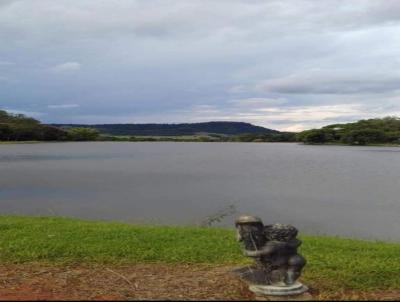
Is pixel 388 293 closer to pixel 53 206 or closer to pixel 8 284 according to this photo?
pixel 8 284

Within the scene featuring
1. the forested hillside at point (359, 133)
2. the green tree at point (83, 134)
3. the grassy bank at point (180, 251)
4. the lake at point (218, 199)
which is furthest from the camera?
the green tree at point (83, 134)

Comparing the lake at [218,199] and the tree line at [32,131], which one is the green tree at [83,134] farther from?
the lake at [218,199]

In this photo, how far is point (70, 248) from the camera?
9102 mm

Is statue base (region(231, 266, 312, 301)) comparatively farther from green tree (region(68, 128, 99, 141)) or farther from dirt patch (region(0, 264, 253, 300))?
green tree (region(68, 128, 99, 141))

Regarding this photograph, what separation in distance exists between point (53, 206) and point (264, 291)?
671 inches

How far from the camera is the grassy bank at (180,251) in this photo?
7449 millimetres

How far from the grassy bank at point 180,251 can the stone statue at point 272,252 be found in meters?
0.84

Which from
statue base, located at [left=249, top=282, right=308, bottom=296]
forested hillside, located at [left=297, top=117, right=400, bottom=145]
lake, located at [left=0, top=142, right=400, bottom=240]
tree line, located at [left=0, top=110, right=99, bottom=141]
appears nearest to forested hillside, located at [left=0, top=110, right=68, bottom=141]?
tree line, located at [left=0, top=110, right=99, bottom=141]

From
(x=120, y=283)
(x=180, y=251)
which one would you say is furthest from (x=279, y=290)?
(x=180, y=251)

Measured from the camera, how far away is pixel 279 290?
19.3ft

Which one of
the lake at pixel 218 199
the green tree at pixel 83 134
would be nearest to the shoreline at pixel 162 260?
the lake at pixel 218 199

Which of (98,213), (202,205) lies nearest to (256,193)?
(202,205)

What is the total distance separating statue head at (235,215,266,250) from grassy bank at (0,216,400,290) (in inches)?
46.2

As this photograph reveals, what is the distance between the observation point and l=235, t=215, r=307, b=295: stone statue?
6047mm
